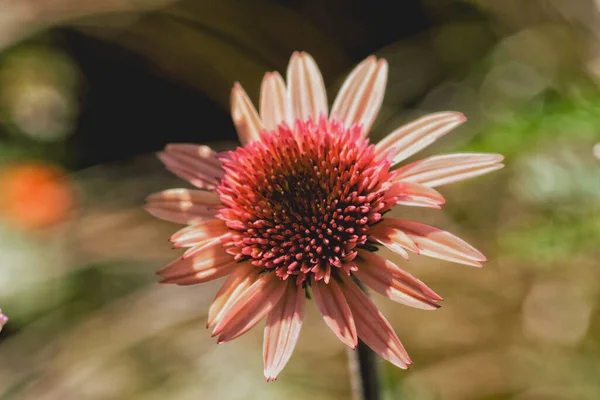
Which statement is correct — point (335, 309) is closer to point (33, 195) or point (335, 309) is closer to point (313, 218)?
point (313, 218)

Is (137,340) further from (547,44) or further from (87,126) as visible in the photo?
(547,44)

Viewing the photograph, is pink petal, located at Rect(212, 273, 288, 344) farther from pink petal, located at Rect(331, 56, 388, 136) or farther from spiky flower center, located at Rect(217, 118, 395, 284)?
pink petal, located at Rect(331, 56, 388, 136)

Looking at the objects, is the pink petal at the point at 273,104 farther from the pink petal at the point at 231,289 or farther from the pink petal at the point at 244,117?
the pink petal at the point at 231,289

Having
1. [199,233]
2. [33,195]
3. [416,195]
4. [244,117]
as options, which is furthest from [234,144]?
[416,195]

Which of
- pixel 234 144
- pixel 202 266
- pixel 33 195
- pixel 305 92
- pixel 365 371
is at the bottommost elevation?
pixel 33 195

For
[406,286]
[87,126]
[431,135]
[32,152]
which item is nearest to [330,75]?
[87,126]

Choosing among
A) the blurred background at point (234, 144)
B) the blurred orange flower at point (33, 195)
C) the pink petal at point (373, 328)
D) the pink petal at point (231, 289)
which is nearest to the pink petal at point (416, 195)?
the pink petal at point (373, 328)
